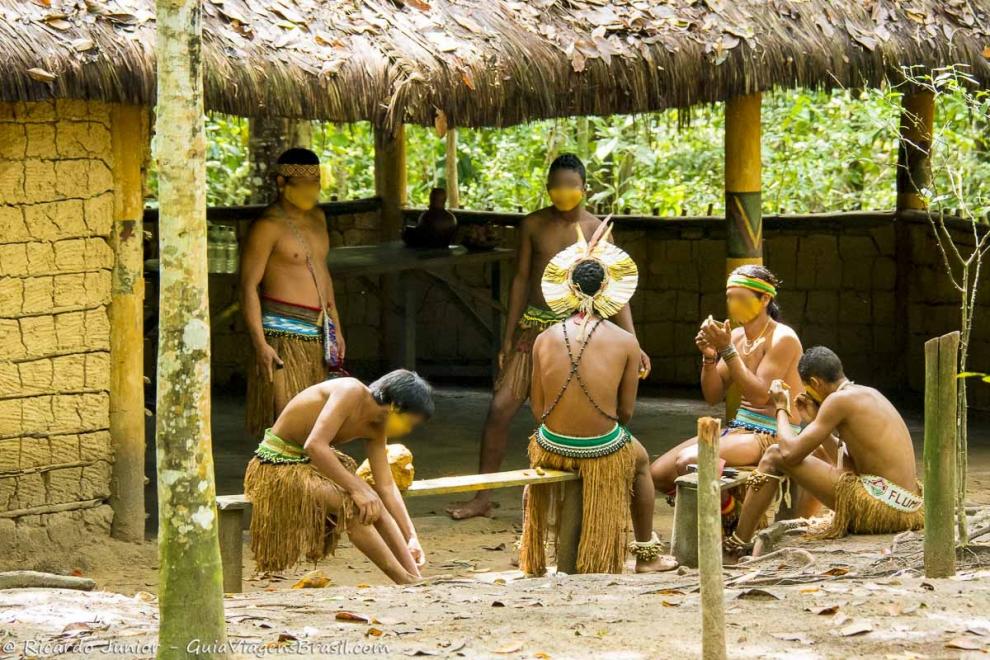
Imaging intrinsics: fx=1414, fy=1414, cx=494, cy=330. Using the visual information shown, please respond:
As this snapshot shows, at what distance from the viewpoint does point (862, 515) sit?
20.0ft

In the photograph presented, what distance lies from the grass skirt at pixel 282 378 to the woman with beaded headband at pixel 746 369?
194cm

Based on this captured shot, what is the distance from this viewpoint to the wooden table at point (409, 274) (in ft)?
30.5

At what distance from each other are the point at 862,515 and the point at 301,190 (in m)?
3.39

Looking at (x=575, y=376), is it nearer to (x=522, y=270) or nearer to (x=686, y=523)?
(x=686, y=523)

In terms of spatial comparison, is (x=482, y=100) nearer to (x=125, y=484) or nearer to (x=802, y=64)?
(x=802, y=64)

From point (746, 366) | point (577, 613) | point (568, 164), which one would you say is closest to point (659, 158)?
point (568, 164)

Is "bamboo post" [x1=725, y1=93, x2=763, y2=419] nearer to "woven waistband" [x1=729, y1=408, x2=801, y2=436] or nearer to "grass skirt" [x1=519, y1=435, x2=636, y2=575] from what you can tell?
"woven waistband" [x1=729, y1=408, x2=801, y2=436]

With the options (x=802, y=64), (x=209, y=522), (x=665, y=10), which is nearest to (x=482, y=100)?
(x=665, y=10)

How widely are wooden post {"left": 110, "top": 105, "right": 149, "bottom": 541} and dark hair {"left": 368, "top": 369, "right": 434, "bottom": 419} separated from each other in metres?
1.62

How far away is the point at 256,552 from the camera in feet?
19.4

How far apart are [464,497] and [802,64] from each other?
3.11 metres

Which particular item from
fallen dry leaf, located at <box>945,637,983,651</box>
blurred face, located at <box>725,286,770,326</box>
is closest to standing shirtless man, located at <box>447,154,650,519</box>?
blurred face, located at <box>725,286,770,326</box>

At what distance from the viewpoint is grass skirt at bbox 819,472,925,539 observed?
19.9 ft

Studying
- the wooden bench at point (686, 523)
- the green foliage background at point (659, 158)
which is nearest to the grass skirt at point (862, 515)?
the wooden bench at point (686, 523)
